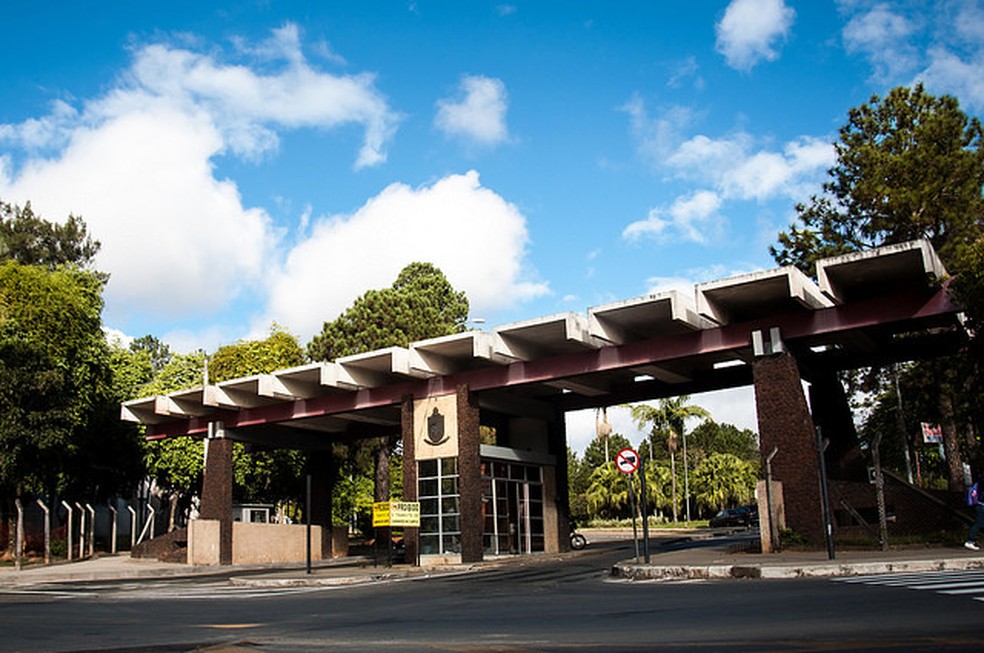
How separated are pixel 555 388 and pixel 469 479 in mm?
5514

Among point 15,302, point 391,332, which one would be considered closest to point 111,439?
point 15,302

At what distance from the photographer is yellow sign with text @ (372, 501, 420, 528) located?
2650cm

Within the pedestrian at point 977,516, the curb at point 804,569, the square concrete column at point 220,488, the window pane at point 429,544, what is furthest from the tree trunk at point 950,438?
the square concrete column at point 220,488

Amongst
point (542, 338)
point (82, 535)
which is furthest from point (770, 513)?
point (82, 535)

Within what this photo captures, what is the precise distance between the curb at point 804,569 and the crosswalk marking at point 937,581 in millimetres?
616

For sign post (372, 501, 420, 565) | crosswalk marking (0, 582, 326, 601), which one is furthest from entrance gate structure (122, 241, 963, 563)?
crosswalk marking (0, 582, 326, 601)

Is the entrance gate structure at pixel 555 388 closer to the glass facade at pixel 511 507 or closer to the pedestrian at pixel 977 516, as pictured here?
the glass facade at pixel 511 507

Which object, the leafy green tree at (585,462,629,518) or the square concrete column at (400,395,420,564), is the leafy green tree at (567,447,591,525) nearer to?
the leafy green tree at (585,462,629,518)

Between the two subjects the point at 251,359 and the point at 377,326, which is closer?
the point at 377,326

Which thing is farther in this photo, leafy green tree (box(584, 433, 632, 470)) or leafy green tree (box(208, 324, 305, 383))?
leafy green tree (box(584, 433, 632, 470))

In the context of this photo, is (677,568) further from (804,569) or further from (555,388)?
(555,388)

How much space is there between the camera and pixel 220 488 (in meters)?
35.7

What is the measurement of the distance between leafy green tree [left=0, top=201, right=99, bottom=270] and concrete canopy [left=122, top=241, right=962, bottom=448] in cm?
2603

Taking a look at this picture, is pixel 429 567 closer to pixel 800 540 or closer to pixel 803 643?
pixel 800 540
